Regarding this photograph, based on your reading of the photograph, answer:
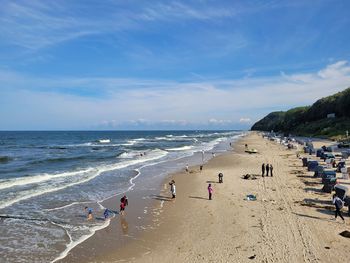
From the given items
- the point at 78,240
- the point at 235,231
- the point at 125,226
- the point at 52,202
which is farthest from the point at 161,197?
the point at 78,240

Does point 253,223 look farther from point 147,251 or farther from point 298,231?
point 147,251

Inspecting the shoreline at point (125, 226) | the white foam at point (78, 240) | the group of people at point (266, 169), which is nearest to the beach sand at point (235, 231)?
the shoreline at point (125, 226)

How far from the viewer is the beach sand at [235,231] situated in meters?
12.8

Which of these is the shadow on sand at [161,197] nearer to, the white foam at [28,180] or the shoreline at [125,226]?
the shoreline at [125,226]

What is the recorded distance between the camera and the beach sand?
12.8 m

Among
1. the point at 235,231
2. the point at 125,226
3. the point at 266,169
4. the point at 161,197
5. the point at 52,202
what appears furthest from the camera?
the point at 266,169

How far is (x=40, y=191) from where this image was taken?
2491 centimetres

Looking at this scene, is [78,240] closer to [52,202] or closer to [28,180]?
[52,202]

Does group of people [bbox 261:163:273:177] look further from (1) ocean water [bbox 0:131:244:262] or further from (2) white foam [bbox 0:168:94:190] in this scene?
(2) white foam [bbox 0:168:94:190]

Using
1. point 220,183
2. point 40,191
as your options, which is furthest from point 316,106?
point 40,191

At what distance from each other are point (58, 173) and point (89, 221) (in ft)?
60.8

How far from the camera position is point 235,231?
15328 mm

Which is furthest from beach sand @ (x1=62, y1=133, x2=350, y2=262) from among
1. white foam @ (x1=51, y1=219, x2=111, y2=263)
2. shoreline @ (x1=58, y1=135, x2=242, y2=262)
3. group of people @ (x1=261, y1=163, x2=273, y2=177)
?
group of people @ (x1=261, y1=163, x2=273, y2=177)

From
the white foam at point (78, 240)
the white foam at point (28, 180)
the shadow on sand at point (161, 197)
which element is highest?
the white foam at point (28, 180)
